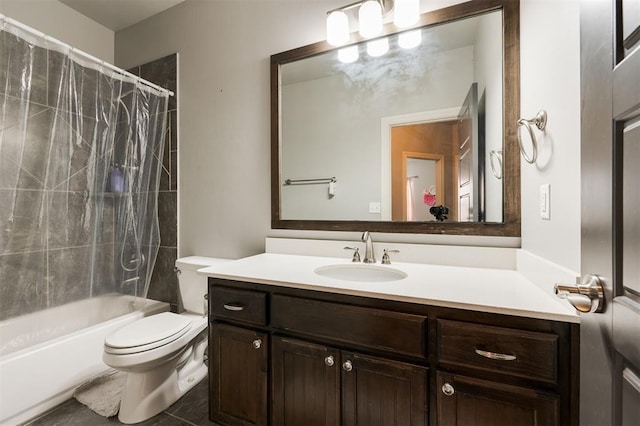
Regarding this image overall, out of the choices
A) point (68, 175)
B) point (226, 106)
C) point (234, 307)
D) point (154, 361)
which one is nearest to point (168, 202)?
point (68, 175)

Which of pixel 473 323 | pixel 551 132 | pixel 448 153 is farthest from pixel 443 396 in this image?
pixel 448 153

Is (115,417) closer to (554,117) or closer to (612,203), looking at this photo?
(612,203)

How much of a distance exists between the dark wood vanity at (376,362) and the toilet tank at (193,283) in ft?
2.02

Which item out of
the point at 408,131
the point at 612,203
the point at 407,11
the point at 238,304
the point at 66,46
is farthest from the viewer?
the point at 66,46

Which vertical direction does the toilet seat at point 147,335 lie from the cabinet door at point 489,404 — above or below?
below

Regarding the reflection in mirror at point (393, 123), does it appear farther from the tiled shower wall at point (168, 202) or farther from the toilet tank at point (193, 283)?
the tiled shower wall at point (168, 202)

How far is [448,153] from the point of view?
58.1 inches

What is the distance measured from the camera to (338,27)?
1.62 metres

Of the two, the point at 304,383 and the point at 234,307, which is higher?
the point at 234,307

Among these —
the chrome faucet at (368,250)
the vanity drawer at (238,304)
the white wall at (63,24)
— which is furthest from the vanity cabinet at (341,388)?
the white wall at (63,24)

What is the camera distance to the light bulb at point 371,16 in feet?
5.01

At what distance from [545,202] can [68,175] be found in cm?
244

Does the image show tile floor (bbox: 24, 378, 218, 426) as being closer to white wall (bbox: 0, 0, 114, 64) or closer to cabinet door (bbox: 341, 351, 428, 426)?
cabinet door (bbox: 341, 351, 428, 426)

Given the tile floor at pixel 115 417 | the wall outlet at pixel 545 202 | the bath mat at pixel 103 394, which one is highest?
the wall outlet at pixel 545 202
